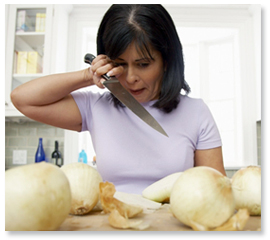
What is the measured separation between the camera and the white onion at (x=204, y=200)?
A: 231 mm

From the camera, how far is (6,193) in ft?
→ 0.69

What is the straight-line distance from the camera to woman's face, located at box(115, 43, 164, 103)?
0.64 m

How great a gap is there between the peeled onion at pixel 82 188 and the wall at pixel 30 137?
1.87m

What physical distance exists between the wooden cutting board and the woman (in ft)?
1.08

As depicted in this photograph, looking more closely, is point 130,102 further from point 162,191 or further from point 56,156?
point 56,156

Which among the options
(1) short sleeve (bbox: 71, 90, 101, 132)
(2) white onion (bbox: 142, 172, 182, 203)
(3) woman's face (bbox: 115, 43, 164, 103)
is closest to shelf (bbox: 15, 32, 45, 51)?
(1) short sleeve (bbox: 71, 90, 101, 132)

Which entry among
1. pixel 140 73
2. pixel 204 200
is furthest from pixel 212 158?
pixel 204 200

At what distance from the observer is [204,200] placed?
23 centimetres

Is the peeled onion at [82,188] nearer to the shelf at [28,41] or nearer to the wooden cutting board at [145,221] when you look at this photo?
the wooden cutting board at [145,221]

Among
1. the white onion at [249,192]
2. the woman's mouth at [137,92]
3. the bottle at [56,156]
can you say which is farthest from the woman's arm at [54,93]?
the bottle at [56,156]

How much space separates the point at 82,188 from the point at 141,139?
445 mm
